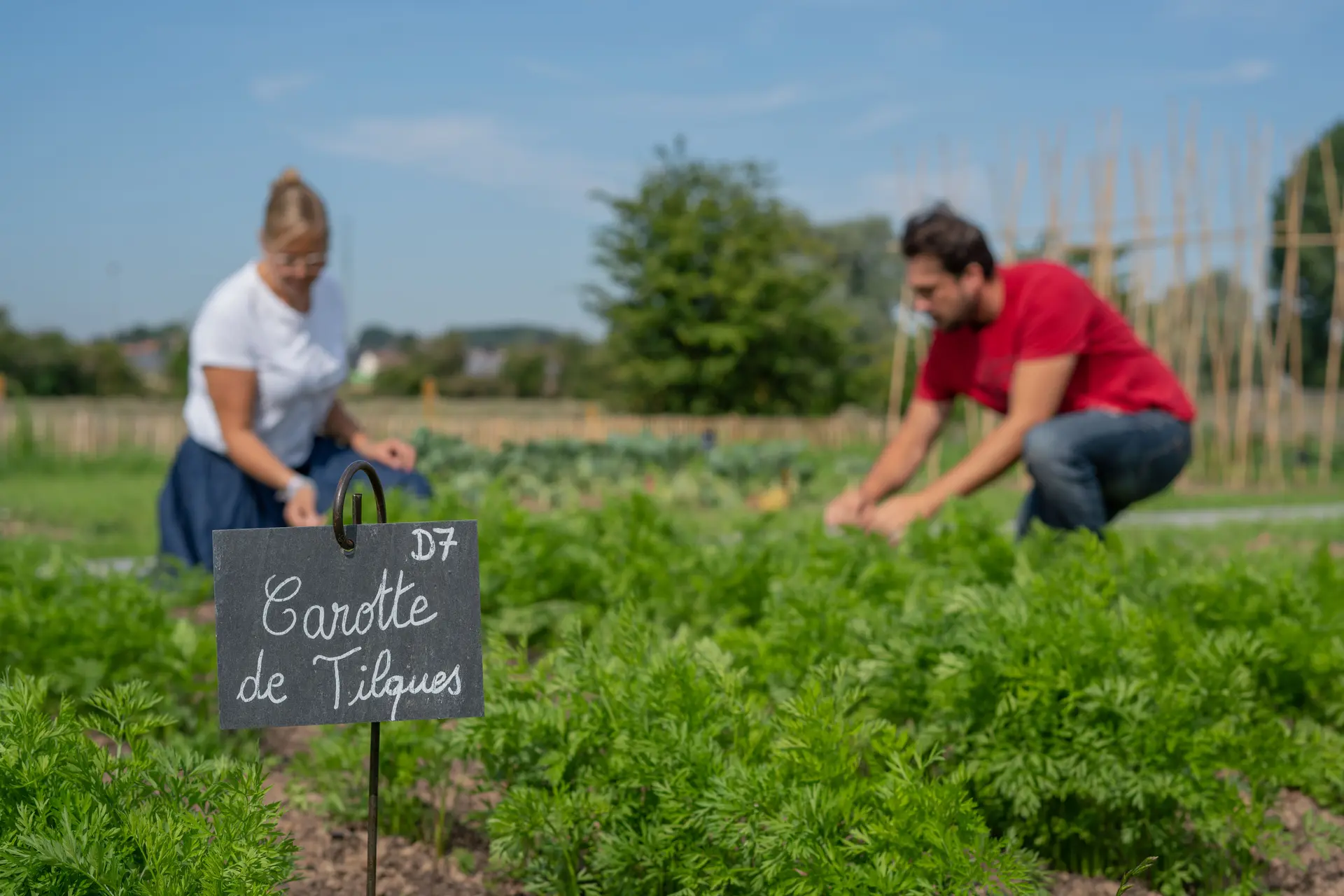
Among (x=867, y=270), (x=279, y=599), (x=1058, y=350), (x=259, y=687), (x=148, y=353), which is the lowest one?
(x=259, y=687)

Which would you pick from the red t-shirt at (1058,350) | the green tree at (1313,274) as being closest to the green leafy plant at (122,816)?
the red t-shirt at (1058,350)

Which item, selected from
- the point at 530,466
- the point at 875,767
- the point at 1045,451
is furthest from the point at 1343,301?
the point at 875,767

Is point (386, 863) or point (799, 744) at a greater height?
point (799, 744)

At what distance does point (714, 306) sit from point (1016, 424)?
93.1 feet

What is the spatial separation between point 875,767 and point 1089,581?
1.00 metres

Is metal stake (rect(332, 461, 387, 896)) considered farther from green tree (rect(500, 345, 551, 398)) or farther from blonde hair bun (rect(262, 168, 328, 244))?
green tree (rect(500, 345, 551, 398))

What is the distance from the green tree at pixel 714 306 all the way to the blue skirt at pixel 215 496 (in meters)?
26.8

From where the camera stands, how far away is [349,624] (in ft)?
5.77

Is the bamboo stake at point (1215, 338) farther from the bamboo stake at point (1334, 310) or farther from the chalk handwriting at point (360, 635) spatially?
the chalk handwriting at point (360, 635)

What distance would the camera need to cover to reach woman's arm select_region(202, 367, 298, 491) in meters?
3.92

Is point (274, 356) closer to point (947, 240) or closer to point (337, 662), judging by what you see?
point (947, 240)

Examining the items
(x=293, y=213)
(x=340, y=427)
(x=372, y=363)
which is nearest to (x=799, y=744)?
(x=293, y=213)

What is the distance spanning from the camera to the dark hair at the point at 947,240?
411 centimetres

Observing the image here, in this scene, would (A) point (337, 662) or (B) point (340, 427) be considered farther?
(B) point (340, 427)
